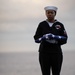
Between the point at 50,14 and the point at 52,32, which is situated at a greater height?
the point at 50,14

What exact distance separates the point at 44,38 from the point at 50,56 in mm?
154

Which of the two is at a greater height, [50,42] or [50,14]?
[50,14]

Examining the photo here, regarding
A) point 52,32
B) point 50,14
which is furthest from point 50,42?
point 50,14

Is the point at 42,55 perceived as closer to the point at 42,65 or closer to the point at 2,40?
the point at 42,65

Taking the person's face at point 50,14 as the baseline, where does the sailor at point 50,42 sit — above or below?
below

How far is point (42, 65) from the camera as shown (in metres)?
2.96

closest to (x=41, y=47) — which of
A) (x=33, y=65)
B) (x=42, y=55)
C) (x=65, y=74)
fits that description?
(x=42, y=55)

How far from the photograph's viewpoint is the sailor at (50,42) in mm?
2918

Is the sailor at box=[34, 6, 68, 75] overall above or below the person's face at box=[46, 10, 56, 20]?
below

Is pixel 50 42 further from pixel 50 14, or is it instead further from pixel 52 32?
pixel 50 14

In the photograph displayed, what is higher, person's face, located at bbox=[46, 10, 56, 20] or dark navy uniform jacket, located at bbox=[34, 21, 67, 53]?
person's face, located at bbox=[46, 10, 56, 20]

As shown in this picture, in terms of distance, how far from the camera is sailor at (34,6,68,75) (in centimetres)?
292

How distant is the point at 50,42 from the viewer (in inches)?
115

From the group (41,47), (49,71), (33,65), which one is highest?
(41,47)
